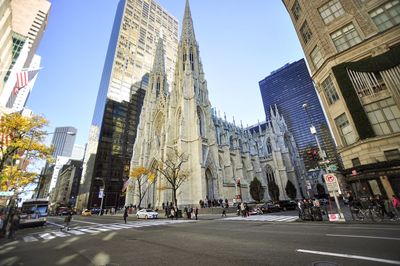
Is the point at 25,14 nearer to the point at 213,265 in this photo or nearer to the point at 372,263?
the point at 213,265

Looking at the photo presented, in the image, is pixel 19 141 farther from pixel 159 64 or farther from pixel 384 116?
pixel 159 64

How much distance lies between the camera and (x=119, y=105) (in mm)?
62062

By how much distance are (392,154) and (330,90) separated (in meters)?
7.58

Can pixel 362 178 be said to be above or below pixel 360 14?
below

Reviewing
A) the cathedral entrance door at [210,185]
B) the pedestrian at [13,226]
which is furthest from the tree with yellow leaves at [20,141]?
the cathedral entrance door at [210,185]

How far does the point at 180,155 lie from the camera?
98.0ft

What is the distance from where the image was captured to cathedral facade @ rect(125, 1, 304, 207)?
3216cm

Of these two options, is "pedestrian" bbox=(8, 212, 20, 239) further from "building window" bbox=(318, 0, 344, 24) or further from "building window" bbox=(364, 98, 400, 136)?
"building window" bbox=(318, 0, 344, 24)

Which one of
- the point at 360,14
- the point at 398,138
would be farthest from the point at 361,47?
the point at 398,138

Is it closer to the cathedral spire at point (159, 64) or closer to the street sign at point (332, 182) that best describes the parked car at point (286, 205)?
the street sign at point (332, 182)

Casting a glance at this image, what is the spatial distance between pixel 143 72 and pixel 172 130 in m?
46.1

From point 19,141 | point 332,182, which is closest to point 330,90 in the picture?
point 332,182

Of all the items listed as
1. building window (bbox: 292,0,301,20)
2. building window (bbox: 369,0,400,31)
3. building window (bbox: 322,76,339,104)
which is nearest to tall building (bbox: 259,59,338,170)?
building window (bbox: 292,0,301,20)

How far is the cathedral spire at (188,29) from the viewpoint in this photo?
4756 cm
